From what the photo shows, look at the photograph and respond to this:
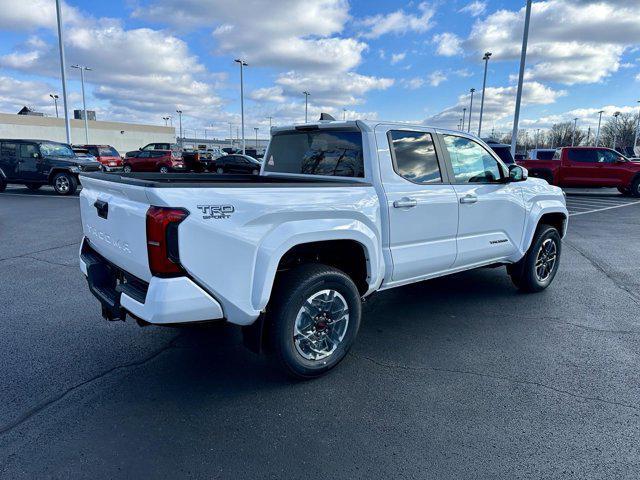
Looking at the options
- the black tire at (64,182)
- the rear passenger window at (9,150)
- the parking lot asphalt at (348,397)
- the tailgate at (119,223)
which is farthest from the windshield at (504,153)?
the rear passenger window at (9,150)

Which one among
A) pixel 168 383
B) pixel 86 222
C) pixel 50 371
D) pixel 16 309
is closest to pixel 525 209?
pixel 168 383

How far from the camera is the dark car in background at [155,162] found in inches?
1033

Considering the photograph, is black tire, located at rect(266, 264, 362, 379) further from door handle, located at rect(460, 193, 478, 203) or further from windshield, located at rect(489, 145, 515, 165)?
windshield, located at rect(489, 145, 515, 165)

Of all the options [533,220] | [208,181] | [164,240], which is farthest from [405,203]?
[533,220]

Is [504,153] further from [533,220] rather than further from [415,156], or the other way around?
[415,156]

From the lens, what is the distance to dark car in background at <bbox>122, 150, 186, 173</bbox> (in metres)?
26.2

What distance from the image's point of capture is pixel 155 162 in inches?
1036

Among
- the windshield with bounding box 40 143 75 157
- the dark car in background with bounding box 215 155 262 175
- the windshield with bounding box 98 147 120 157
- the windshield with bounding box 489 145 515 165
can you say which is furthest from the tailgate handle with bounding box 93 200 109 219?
the dark car in background with bounding box 215 155 262 175

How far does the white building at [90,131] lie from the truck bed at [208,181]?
220 ft

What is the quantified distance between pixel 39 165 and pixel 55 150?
76cm

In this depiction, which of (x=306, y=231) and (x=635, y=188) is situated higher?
(x=306, y=231)

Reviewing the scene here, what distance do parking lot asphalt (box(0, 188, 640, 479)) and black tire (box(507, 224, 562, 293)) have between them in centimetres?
34

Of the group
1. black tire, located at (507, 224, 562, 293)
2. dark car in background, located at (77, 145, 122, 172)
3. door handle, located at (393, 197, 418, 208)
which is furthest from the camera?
dark car in background, located at (77, 145, 122, 172)

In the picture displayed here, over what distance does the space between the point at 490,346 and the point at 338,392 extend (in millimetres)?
1580
